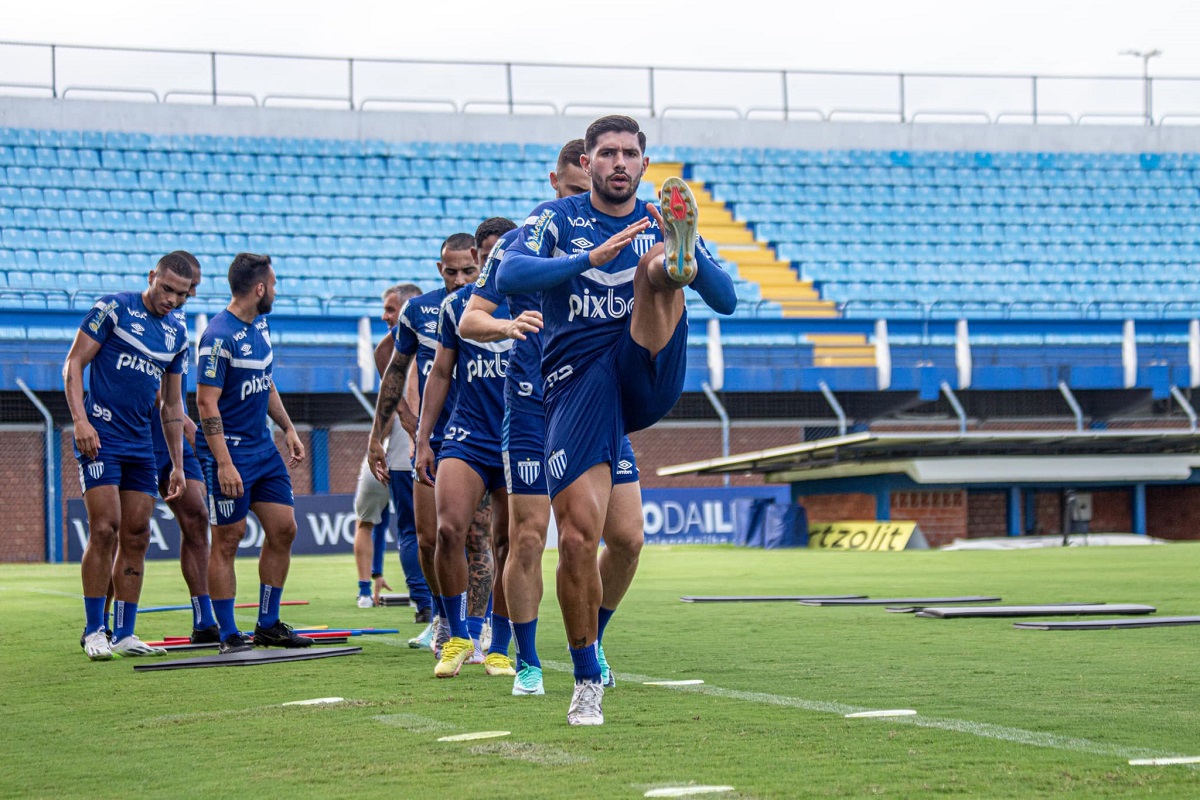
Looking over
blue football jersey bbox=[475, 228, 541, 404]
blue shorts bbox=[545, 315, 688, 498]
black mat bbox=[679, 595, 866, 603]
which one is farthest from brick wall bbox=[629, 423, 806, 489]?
blue shorts bbox=[545, 315, 688, 498]

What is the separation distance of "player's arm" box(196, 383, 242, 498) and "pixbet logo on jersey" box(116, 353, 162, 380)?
Result: 0.49m

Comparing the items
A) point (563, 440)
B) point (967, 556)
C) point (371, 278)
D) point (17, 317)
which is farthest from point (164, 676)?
point (371, 278)

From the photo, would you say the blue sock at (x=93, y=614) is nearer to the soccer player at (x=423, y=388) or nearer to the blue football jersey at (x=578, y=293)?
the soccer player at (x=423, y=388)

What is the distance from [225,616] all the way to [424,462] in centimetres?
157

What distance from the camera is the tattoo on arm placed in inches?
303

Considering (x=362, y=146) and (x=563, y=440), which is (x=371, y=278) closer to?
(x=362, y=146)

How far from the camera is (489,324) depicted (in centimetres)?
515

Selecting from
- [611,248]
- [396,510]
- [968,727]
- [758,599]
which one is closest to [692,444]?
[758,599]

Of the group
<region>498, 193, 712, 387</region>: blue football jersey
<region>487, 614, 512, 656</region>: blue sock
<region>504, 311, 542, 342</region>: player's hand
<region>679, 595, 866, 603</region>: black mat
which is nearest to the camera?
<region>504, 311, 542, 342</region>: player's hand

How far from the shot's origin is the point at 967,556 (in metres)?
19.8

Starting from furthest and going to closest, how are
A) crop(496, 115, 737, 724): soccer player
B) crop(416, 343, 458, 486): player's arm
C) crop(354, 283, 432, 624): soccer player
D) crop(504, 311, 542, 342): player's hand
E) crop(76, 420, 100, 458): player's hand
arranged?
crop(354, 283, 432, 624): soccer player < crop(76, 420, 100, 458): player's hand < crop(416, 343, 458, 486): player's arm < crop(496, 115, 737, 724): soccer player < crop(504, 311, 542, 342): player's hand

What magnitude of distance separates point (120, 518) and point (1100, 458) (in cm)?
2058

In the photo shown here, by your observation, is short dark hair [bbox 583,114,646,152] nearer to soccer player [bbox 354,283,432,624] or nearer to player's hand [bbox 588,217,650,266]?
player's hand [bbox 588,217,650,266]

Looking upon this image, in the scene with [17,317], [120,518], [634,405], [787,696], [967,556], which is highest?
[17,317]
